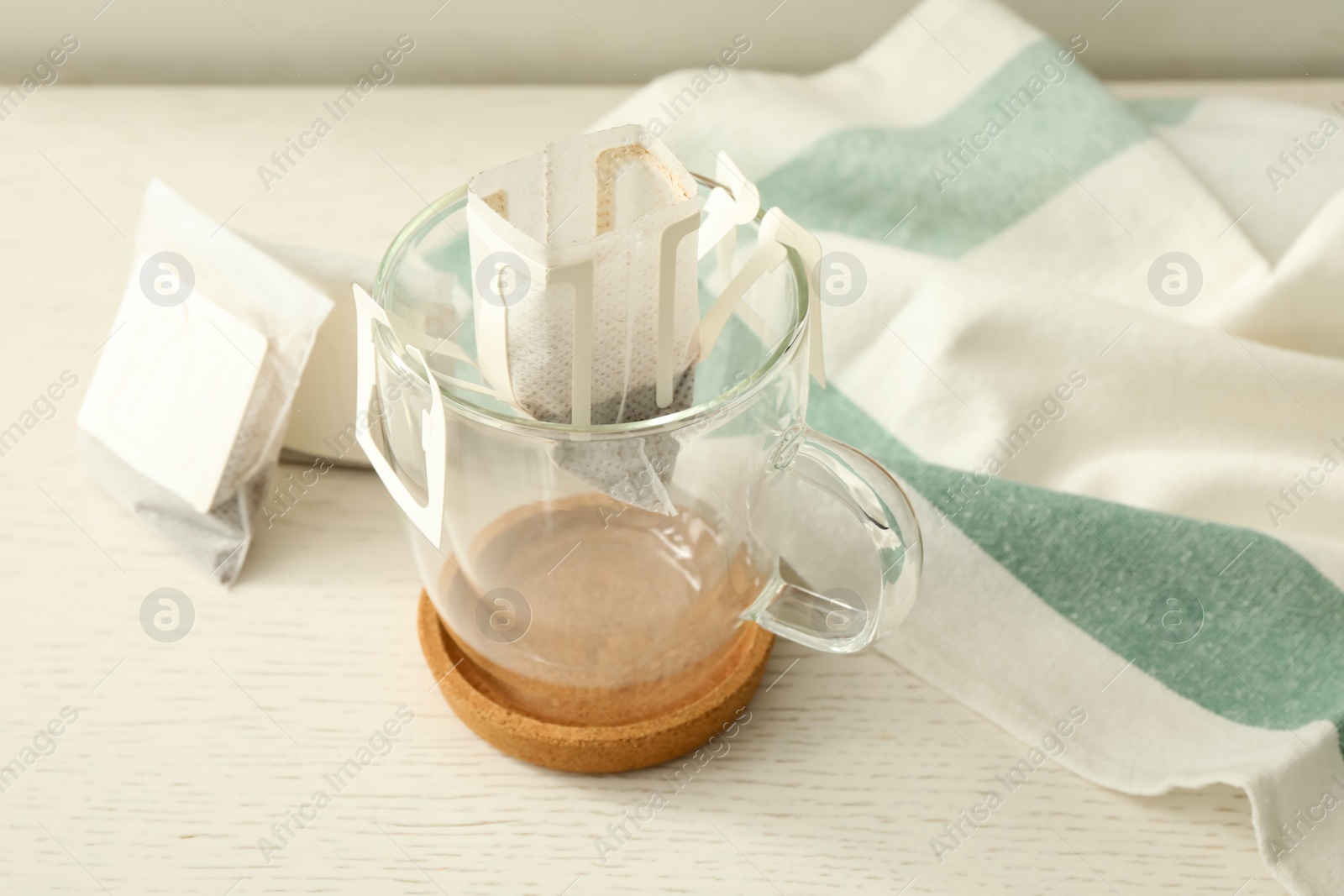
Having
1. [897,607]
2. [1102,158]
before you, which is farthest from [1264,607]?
[1102,158]

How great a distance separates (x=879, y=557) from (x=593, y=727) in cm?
11

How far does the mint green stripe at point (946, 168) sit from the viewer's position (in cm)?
61

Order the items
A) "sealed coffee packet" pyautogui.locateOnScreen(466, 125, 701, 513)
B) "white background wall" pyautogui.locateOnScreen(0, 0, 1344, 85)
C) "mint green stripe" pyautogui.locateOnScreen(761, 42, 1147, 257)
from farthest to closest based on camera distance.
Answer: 1. "white background wall" pyautogui.locateOnScreen(0, 0, 1344, 85)
2. "mint green stripe" pyautogui.locateOnScreen(761, 42, 1147, 257)
3. "sealed coffee packet" pyautogui.locateOnScreen(466, 125, 701, 513)

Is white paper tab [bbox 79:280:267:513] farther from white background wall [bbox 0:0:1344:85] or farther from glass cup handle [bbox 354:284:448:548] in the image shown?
white background wall [bbox 0:0:1344:85]

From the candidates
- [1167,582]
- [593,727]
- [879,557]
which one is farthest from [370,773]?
[1167,582]

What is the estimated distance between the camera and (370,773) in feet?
1.43

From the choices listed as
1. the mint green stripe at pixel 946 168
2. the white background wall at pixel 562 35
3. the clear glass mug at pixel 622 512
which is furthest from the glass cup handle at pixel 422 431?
the white background wall at pixel 562 35

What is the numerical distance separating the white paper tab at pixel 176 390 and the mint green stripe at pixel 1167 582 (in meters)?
0.27

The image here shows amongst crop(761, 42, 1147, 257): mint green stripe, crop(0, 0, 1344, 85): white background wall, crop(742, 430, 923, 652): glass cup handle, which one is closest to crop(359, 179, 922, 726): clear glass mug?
crop(742, 430, 923, 652): glass cup handle

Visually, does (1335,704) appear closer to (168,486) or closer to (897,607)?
(897,607)

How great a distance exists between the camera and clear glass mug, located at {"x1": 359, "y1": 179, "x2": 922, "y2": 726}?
38 centimetres

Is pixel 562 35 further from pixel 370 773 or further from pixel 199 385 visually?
pixel 370 773

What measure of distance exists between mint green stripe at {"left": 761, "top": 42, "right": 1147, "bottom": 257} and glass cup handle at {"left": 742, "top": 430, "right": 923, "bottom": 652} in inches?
9.1

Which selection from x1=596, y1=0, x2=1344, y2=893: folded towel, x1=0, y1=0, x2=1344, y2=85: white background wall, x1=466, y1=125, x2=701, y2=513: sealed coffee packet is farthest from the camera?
x1=0, y1=0, x2=1344, y2=85: white background wall
